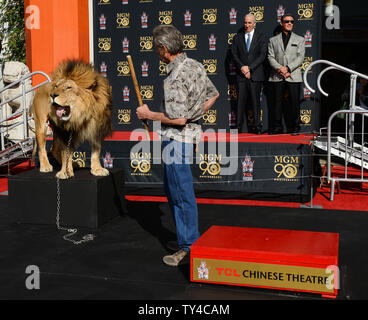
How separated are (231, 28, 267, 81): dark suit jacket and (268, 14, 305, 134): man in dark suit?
132 mm

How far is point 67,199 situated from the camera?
4.46 meters

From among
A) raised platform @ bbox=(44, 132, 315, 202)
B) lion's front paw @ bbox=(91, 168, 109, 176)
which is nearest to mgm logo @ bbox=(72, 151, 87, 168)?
raised platform @ bbox=(44, 132, 315, 202)

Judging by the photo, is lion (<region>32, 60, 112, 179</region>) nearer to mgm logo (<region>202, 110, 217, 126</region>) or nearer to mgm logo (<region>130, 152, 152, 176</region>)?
mgm logo (<region>130, 152, 152, 176</region>)

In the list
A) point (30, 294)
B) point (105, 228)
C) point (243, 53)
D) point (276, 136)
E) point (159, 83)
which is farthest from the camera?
point (159, 83)

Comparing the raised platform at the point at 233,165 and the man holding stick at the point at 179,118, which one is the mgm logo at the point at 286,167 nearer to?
the raised platform at the point at 233,165

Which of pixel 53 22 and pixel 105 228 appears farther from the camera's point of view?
pixel 53 22

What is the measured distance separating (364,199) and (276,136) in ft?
4.75

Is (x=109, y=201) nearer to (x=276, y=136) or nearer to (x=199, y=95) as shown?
(x=199, y=95)

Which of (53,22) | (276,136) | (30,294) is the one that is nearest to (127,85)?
(53,22)

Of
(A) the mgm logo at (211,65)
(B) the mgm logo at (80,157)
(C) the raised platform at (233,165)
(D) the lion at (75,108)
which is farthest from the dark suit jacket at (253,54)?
(D) the lion at (75,108)

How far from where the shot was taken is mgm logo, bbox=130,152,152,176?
6145mm

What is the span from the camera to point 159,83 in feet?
26.7
